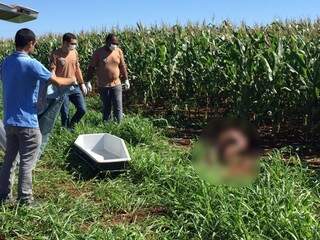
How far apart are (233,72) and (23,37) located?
4710 mm

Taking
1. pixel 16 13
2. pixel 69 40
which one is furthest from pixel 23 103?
pixel 69 40

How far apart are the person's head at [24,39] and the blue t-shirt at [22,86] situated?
57mm

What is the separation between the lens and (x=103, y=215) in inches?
186

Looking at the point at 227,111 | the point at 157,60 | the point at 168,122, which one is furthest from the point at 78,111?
the point at 157,60

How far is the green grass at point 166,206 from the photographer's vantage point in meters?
4.03

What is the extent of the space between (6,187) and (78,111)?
344cm

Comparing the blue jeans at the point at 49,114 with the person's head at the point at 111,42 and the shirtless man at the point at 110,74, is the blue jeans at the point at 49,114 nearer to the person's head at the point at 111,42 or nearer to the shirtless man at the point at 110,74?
the shirtless man at the point at 110,74

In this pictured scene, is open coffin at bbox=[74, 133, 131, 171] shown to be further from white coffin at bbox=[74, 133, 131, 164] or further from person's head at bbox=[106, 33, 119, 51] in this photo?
person's head at bbox=[106, 33, 119, 51]

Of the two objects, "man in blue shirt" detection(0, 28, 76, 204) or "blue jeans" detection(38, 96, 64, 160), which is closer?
"man in blue shirt" detection(0, 28, 76, 204)

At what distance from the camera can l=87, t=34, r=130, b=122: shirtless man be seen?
855cm

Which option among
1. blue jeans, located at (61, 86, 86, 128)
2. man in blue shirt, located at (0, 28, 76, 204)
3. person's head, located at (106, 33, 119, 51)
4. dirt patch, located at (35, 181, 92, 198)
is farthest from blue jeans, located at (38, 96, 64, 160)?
person's head, located at (106, 33, 119, 51)

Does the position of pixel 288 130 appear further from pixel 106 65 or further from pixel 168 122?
pixel 106 65

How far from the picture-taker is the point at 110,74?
8547 mm

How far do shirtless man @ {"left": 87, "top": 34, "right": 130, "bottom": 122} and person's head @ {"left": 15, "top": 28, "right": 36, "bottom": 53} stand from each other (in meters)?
3.71
